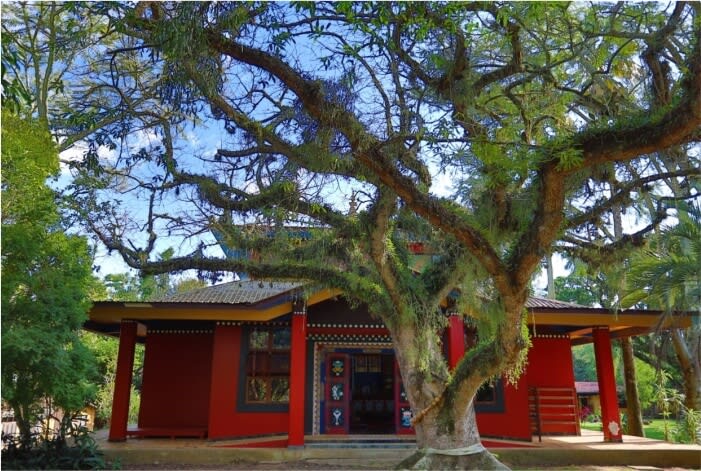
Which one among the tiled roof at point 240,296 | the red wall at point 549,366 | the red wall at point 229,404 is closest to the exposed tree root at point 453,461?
the tiled roof at point 240,296

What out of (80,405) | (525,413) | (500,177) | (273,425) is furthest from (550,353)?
(80,405)

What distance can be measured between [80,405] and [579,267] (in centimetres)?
828

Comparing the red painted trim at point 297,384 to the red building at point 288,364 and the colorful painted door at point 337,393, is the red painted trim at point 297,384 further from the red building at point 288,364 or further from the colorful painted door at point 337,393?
the colorful painted door at point 337,393

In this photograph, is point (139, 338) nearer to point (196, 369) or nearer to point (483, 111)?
point (196, 369)

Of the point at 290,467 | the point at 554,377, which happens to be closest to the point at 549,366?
the point at 554,377

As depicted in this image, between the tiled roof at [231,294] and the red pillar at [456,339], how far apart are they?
10.5 feet

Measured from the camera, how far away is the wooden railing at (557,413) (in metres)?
13.6

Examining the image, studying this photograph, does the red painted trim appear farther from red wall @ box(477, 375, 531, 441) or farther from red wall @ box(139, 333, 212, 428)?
red wall @ box(477, 375, 531, 441)

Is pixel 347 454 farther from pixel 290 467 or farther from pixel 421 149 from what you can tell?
pixel 421 149

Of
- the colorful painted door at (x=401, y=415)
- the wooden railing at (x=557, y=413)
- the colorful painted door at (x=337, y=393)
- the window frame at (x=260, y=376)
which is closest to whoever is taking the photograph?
the window frame at (x=260, y=376)

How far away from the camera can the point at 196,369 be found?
13.5m

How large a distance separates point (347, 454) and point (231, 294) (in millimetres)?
4919

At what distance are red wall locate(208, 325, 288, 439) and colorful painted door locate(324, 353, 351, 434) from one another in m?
0.99

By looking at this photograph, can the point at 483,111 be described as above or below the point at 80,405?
above
